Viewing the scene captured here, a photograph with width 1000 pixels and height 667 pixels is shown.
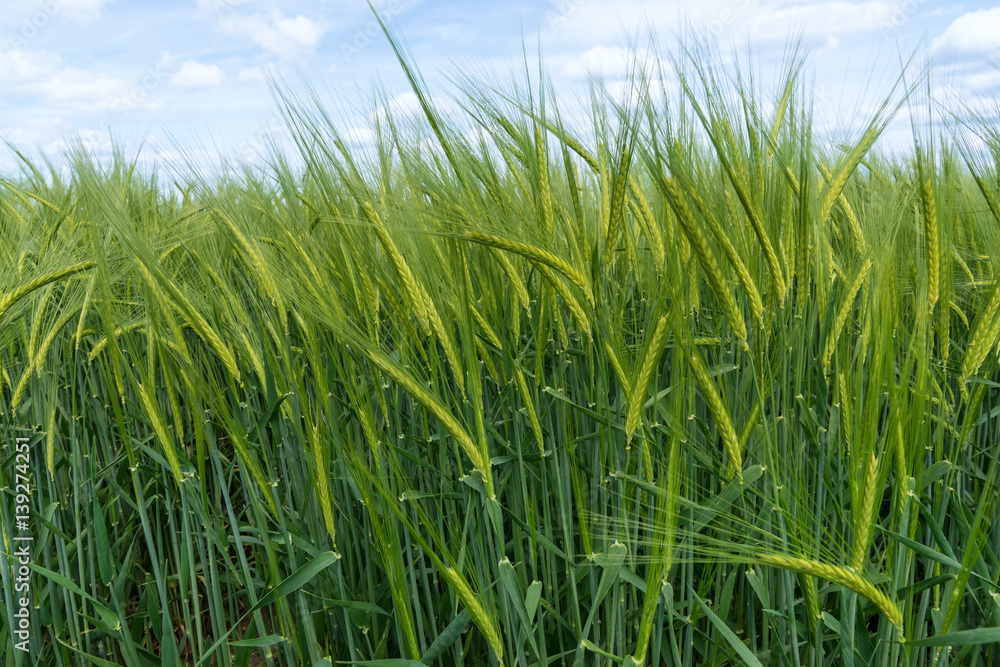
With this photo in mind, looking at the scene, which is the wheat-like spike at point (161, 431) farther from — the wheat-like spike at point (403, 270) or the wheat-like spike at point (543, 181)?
the wheat-like spike at point (543, 181)

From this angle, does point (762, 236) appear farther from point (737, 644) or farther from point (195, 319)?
point (195, 319)

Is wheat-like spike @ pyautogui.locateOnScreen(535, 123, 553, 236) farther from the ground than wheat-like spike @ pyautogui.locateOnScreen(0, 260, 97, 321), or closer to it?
farther from the ground

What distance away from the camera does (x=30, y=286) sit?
1207 millimetres

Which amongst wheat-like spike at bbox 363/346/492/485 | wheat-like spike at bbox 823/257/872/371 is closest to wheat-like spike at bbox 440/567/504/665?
wheat-like spike at bbox 363/346/492/485

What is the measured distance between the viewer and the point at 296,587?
1041 millimetres

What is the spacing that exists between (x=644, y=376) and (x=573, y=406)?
20cm

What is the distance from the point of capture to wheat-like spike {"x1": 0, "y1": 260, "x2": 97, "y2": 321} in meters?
1.18

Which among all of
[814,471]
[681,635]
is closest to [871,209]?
[814,471]

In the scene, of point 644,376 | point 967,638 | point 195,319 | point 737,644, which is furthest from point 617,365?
point 195,319

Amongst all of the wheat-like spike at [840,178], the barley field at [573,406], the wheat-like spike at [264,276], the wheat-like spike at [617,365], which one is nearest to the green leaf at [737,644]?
the barley field at [573,406]

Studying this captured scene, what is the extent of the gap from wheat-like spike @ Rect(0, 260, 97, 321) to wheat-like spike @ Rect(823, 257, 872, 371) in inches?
51.5

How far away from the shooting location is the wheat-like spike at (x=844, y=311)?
3.70ft

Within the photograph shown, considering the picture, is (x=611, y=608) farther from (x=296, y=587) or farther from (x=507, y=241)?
(x=507, y=241)

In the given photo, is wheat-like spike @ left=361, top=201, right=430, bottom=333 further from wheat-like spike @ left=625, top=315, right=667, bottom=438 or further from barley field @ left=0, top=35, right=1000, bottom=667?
wheat-like spike @ left=625, top=315, right=667, bottom=438
